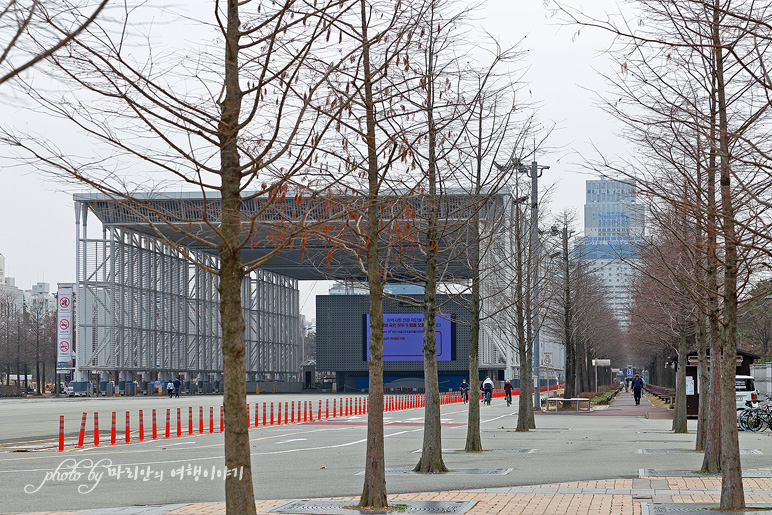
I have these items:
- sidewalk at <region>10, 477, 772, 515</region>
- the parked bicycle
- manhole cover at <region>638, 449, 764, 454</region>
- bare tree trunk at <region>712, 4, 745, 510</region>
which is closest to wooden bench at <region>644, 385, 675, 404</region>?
the parked bicycle

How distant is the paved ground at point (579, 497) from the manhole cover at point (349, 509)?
0.14 m

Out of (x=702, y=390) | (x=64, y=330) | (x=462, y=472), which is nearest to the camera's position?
(x=462, y=472)

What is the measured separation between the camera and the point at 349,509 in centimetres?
1258

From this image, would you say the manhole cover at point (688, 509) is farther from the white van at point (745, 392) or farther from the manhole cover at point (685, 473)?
the white van at point (745, 392)

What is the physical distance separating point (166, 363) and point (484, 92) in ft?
225

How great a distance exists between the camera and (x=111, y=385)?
276 feet

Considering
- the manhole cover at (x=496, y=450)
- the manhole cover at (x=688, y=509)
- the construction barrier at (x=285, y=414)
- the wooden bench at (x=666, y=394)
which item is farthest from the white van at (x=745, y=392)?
the manhole cover at (x=688, y=509)

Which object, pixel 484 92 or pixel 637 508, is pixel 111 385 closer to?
pixel 484 92

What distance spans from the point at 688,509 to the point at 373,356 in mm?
Answer: 4294

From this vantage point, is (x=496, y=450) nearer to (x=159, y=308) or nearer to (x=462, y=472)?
(x=462, y=472)

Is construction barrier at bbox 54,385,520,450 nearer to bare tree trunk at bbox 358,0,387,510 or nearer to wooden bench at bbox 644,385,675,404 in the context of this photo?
bare tree trunk at bbox 358,0,387,510

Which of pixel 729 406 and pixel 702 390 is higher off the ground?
pixel 729 406

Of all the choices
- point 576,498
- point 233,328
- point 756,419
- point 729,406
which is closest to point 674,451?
point 576,498

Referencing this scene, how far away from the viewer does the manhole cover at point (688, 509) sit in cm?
1193
